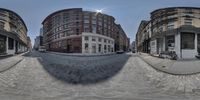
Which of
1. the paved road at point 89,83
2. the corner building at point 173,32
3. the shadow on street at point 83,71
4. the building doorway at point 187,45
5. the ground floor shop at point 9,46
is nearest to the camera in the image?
the paved road at point 89,83

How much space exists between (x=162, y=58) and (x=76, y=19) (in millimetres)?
2651

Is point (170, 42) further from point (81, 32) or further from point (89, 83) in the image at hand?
point (81, 32)

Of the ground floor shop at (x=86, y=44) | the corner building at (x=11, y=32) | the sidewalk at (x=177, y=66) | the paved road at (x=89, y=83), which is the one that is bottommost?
the paved road at (x=89, y=83)

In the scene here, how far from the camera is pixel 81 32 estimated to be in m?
2.97

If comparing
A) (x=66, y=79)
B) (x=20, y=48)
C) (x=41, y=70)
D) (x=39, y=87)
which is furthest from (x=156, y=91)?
(x=20, y=48)

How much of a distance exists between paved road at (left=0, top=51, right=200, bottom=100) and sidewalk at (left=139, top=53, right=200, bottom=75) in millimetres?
210

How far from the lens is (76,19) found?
3014mm

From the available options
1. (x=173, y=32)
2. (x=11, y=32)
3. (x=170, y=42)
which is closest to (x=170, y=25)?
(x=173, y=32)

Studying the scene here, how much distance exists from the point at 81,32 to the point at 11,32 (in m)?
2.97

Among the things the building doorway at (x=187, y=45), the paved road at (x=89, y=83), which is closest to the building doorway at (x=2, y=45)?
the paved road at (x=89, y=83)

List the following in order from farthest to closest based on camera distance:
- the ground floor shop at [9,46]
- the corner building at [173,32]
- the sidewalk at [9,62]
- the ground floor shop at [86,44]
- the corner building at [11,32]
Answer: the sidewalk at [9,62] < the ground floor shop at [9,46] < the corner building at [173,32] < the corner building at [11,32] < the ground floor shop at [86,44]

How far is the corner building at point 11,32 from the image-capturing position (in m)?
3.98

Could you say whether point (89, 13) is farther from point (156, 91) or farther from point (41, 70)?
point (41, 70)

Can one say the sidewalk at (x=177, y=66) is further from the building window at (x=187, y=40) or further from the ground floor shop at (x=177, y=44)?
the building window at (x=187, y=40)
